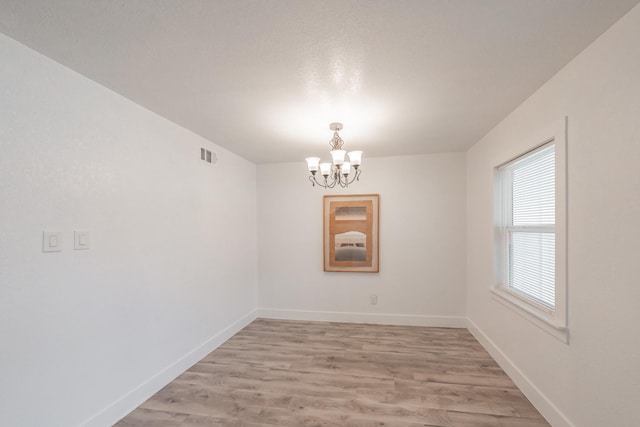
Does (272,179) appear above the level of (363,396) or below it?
above

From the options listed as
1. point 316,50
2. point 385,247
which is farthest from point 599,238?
point 385,247

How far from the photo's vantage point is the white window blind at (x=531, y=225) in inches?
84.8

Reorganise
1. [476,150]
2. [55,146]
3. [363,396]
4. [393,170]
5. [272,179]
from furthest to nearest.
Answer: [272,179] < [393,170] < [476,150] < [363,396] < [55,146]

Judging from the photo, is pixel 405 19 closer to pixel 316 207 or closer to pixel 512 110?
pixel 512 110

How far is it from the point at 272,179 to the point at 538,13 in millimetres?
3632

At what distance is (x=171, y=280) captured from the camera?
265 cm

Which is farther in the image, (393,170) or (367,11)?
(393,170)

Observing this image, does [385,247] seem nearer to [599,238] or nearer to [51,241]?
[599,238]

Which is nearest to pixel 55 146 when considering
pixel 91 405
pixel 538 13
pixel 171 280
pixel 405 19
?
pixel 171 280

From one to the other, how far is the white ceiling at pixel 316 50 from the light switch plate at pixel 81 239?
3.37 feet

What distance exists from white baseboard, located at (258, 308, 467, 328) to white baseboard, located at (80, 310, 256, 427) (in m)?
0.95

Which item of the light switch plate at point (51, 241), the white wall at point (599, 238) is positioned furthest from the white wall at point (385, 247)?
the light switch plate at point (51, 241)

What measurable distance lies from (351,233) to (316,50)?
2.95 m

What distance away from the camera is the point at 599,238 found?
157 centimetres
